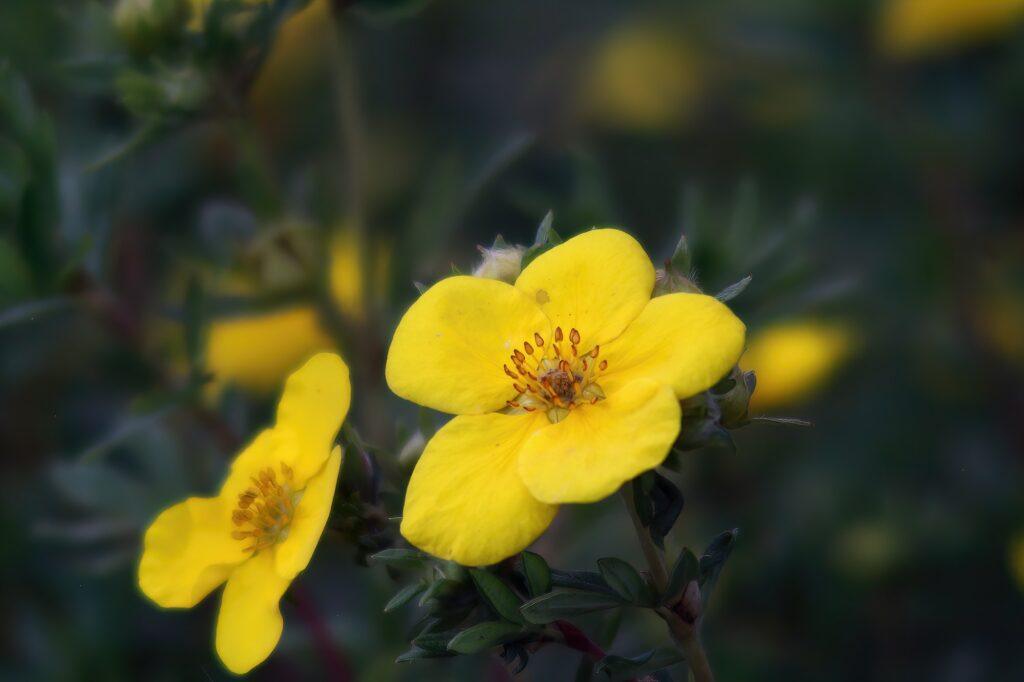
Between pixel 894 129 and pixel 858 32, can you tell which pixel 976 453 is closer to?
pixel 894 129

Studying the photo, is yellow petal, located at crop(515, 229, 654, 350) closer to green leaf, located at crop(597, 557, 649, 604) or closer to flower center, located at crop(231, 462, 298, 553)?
green leaf, located at crop(597, 557, 649, 604)

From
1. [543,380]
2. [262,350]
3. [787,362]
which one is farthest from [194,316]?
[787,362]

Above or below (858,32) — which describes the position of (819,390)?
below

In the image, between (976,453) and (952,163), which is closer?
(976,453)

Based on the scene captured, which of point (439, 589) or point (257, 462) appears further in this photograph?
point (257, 462)

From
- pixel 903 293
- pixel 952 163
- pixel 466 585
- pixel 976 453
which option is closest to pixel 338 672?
pixel 466 585

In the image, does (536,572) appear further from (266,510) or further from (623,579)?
Answer: (266,510)

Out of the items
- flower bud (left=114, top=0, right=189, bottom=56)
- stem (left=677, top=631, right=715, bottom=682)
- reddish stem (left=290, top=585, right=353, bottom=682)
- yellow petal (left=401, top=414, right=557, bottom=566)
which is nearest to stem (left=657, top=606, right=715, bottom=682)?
stem (left=677, top=631, right=715, bottom=682)
